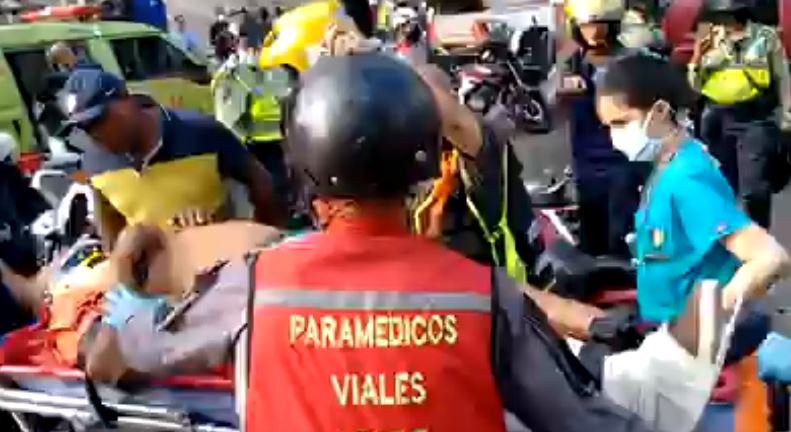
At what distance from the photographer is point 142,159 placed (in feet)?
15.0

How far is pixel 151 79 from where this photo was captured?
12.2 m

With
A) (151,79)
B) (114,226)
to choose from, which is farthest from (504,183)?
(151,79)

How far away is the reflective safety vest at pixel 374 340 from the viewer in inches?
Result: 86.9

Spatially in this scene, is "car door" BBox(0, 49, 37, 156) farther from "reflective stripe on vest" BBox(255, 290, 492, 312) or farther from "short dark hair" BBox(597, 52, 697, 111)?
"reflective stripe on vest" BBox(255, 290, 492, 312)

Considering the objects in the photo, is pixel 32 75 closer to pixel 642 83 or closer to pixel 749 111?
pixel 749 111

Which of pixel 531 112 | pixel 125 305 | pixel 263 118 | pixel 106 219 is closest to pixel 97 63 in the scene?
pixel 263 118

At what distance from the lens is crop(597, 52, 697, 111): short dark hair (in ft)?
13.5

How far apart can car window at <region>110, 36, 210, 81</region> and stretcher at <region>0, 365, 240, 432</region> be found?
8.20 m

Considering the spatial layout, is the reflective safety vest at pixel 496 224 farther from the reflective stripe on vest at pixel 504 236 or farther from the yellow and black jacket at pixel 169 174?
the yellow and black jacket at pixel 169 174

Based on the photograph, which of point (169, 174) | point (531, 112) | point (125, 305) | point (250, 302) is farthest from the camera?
point (531, 112)

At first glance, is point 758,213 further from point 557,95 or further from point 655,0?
point 655,0

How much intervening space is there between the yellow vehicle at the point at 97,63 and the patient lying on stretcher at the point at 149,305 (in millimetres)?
6252

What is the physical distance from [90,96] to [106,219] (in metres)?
0.39

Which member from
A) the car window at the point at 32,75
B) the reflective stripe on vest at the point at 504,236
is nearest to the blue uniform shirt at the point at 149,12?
the car window at the point at 32,75
